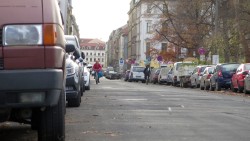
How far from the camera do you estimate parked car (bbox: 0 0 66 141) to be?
5.14 m

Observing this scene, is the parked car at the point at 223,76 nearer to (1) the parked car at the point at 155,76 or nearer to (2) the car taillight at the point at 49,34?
Result: (2) the car taillight at the point at 49,34

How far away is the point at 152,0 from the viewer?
176 feet

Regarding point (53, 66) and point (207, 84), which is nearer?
point (53, 66)

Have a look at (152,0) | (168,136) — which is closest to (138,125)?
(168,136)

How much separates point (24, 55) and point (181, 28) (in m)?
50.9

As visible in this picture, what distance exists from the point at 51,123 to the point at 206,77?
24.4 m

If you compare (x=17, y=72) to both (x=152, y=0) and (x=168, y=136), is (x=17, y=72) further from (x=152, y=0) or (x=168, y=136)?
(x=152, y=0)

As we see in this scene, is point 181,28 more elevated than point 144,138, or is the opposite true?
point 181,28

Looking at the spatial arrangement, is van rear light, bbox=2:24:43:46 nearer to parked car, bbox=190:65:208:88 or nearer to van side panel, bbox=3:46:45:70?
van side panel, bbox=3:46:45:70

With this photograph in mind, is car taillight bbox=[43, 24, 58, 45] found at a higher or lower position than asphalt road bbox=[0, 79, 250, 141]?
higher

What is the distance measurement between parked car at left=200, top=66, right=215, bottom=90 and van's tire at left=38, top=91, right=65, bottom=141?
23.7m

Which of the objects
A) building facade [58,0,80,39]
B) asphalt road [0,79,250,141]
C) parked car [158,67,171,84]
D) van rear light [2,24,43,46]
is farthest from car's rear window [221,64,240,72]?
van rear light [2,24,43,46]

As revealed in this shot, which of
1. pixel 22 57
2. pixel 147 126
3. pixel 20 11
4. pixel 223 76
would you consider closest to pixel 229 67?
pixel 223 76

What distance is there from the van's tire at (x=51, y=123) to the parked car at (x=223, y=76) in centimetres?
2179
